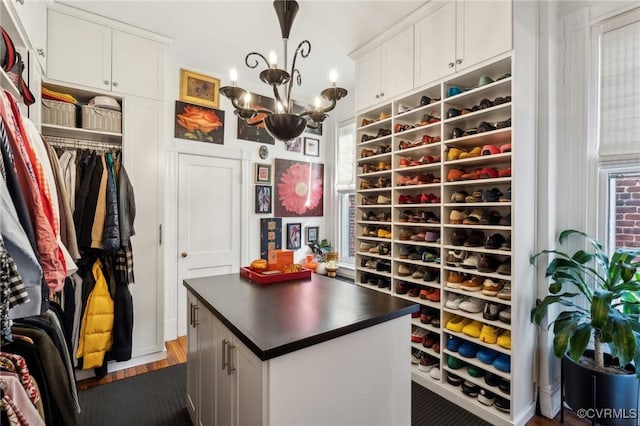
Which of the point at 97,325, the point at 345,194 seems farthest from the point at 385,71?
the point at 97,325

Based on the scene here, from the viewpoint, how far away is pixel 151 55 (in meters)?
2.58

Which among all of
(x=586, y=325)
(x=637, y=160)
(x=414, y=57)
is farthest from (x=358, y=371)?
(x=414, y=57)

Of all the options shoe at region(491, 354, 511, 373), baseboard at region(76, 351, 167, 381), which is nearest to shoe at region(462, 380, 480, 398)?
shoe at region(491, 354, 511, 373)

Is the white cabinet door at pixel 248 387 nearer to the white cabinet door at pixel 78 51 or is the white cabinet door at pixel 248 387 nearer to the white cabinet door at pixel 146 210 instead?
the white cabinet door at pixel 146 210

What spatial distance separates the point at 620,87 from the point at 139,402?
370 centimetres

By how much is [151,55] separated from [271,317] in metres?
2.50

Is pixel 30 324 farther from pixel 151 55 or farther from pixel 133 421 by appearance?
pixel 151 55

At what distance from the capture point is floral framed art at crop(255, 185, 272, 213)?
3.62m

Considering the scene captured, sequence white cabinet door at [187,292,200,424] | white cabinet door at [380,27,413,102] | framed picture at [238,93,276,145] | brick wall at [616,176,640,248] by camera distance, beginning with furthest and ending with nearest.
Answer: framed picture at [238,93,276,145] → white cabinet door at [380,27,413,102] → brick wall at [616,176,640,248] → white cabinet door at [187,292,200,424]

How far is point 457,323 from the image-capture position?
2166 mm

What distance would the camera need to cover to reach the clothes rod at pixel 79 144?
2322mm

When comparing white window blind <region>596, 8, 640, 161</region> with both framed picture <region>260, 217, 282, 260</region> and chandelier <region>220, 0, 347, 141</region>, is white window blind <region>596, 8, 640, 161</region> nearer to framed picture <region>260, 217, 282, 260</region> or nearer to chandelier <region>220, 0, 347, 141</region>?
chandelier <region>220, 0, 347, 141</region>

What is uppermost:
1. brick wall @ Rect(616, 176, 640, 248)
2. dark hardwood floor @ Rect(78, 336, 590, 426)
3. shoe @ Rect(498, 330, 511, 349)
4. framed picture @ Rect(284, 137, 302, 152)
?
framed picture @ Rect(284, 137, 302, 152)

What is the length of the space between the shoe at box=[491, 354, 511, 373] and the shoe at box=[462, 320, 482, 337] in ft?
0.55
